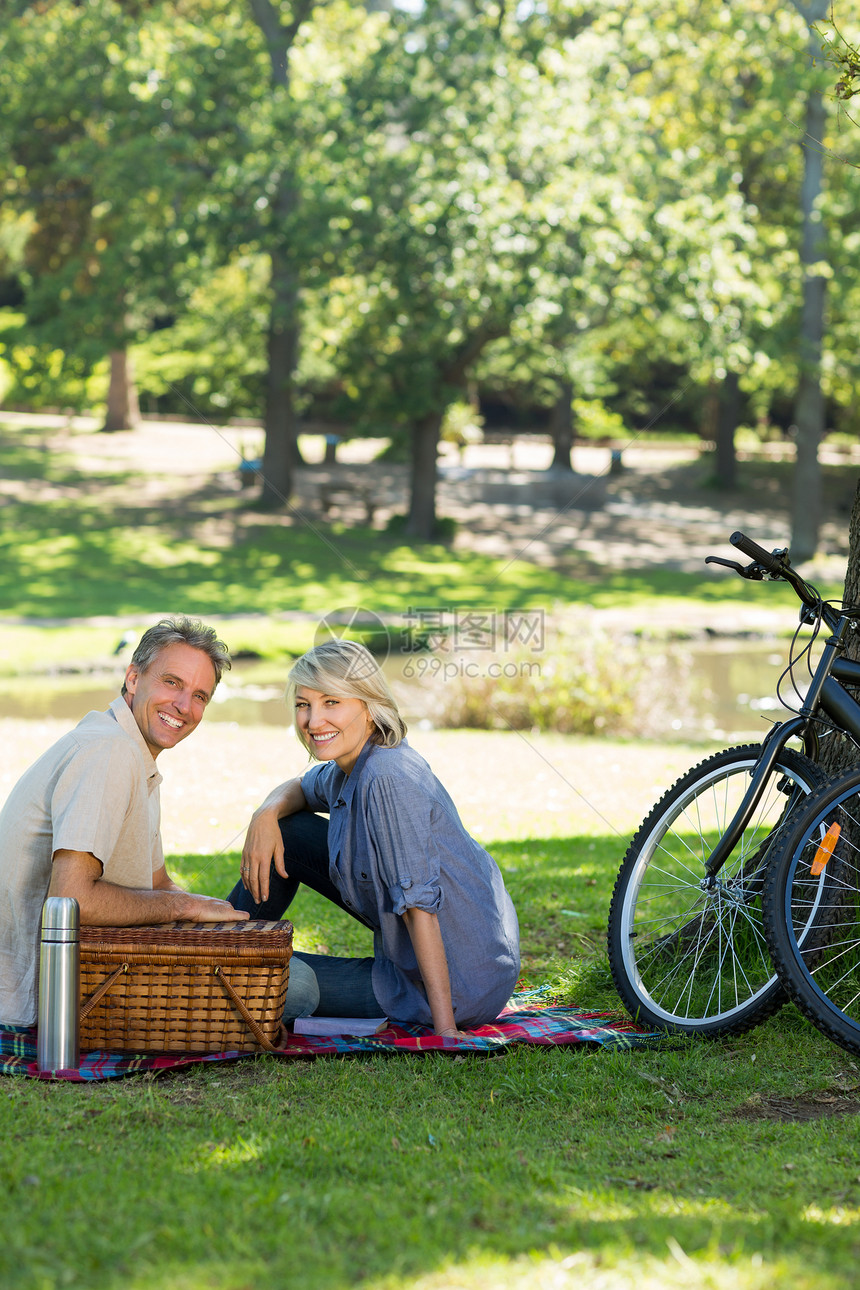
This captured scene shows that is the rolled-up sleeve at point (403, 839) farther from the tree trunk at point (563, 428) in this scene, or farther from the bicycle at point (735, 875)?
the tree trunk at point (563, 428)

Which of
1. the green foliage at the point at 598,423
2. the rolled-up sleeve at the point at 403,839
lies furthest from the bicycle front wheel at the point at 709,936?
the green foliage at the point at 598,423

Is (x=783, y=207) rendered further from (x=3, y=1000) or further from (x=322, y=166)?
(x=3, y=1000)

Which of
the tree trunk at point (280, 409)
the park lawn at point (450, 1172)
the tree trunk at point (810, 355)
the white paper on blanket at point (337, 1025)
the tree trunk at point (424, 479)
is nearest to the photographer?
the park lawn at point (450, 1172)

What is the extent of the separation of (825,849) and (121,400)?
101 feet

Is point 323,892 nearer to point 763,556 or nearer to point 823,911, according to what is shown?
point 823,911

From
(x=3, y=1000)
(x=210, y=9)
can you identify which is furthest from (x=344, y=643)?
(x=210, y=9)

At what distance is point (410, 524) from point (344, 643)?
19709 millimetres

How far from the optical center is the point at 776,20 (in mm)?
21469

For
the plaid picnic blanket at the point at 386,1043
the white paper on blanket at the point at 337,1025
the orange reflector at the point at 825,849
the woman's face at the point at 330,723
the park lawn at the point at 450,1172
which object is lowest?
the white paper on blanket at the point at 337,1025

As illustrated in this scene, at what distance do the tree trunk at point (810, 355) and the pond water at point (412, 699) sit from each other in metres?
10.2

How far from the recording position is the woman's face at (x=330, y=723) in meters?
3.56

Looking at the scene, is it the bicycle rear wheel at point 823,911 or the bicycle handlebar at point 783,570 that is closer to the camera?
the bicycle rear wheel at point 823,911

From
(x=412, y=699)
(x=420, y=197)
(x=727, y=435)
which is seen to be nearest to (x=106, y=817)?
(x=412, y=699)

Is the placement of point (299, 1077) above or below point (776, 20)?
below
